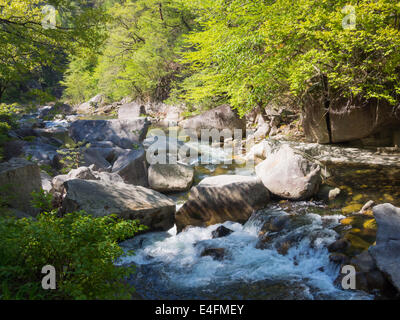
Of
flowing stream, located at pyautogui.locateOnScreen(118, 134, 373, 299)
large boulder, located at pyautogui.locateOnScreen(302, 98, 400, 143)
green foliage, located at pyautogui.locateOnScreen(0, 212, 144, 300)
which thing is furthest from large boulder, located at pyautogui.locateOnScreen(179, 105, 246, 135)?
green foliage, located at pyautogui.locateOnScreen(0, 212, 144, 300)

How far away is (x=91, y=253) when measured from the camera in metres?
2.53

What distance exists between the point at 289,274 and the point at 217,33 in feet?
28.3

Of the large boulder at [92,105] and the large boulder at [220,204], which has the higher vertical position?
the large boulder at [92,105]

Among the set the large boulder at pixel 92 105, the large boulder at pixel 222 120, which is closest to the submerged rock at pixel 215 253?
the large boulder at pixel 222 120

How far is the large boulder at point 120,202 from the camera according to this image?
525 cm

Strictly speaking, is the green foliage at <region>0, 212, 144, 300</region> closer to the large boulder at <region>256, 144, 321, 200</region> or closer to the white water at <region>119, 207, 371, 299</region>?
the white water at <region>119, 207, 371, 299</region>

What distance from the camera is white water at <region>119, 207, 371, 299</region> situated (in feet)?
12.9

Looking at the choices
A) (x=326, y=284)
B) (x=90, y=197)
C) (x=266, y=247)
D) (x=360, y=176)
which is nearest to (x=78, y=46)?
(x=90, y=197)

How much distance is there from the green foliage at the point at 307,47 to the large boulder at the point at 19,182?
621cm

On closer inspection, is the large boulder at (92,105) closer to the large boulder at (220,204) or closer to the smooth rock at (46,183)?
the smooth rock at (46,183)

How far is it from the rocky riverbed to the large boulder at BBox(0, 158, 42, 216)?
2cm

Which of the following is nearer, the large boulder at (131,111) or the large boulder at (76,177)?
the large boulder at (76,177)

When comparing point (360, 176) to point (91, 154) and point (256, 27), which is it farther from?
point (91, 154)

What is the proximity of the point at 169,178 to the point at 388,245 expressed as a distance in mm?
5368
